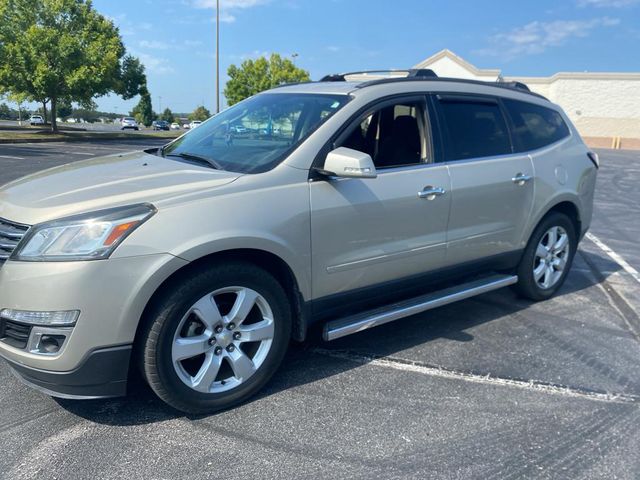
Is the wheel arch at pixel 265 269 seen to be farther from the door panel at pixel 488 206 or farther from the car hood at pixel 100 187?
the door panel at pixel 488 206

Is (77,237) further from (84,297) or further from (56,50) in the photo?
(56,50)

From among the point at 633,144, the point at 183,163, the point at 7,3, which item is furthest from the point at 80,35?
the point at 633,144

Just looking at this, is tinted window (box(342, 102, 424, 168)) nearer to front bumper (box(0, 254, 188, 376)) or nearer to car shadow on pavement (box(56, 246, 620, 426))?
car shadow on pavement (box(56, 246, 620, 426))

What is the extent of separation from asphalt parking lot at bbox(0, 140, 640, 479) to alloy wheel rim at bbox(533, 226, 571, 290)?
63cm

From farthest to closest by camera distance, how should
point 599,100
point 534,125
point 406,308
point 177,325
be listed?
point 599,100
point 534,125
point 406,308
point 177,325

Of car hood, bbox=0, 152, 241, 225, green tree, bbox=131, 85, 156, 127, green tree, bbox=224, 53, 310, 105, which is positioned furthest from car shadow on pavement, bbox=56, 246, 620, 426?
green tree, bbox=131, 85, 156, 127

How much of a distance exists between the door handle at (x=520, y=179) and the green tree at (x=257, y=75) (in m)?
44.8

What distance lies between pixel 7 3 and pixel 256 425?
3354cm

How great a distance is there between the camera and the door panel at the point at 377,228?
10.5 ft

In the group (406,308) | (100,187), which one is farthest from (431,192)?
(100,187)

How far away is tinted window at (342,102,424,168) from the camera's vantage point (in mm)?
3633

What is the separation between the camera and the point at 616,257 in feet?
22.3

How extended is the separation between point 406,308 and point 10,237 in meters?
2.40

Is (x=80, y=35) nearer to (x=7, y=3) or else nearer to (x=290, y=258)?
(x=7, y=3)
